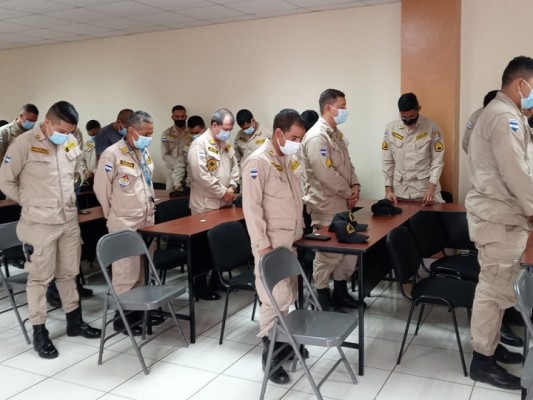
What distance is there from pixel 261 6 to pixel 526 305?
451 cm

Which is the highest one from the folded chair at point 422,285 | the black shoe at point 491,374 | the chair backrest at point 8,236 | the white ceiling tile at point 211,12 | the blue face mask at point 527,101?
the white ceiling tile at point 211,12

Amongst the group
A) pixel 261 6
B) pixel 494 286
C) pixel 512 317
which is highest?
pixel 261 6

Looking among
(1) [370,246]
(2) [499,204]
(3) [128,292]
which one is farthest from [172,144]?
(2) [499,204]

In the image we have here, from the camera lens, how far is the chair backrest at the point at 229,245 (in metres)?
3.42

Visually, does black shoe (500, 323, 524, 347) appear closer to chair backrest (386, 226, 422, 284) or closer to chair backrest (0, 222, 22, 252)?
chair backrest (386, 226, 422, 284)

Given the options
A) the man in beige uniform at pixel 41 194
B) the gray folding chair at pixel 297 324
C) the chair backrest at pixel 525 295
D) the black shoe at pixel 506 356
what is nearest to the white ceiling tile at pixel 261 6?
the man in beige uniform at pixel 41 194

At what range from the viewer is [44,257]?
11.1 feet

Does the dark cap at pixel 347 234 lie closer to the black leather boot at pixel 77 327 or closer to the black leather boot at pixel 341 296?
the black leather boot at pixel 341 296

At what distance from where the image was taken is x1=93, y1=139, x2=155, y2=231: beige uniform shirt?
3.54 m

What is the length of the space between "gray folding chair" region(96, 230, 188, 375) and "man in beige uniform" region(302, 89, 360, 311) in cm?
116

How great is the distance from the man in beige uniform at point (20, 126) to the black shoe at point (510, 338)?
5.29 meters

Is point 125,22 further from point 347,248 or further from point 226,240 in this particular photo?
point 347,248

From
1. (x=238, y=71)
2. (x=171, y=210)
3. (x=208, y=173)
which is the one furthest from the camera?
(x=238, y=71)

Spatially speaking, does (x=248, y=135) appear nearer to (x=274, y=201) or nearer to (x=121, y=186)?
(x=121, y=186)
